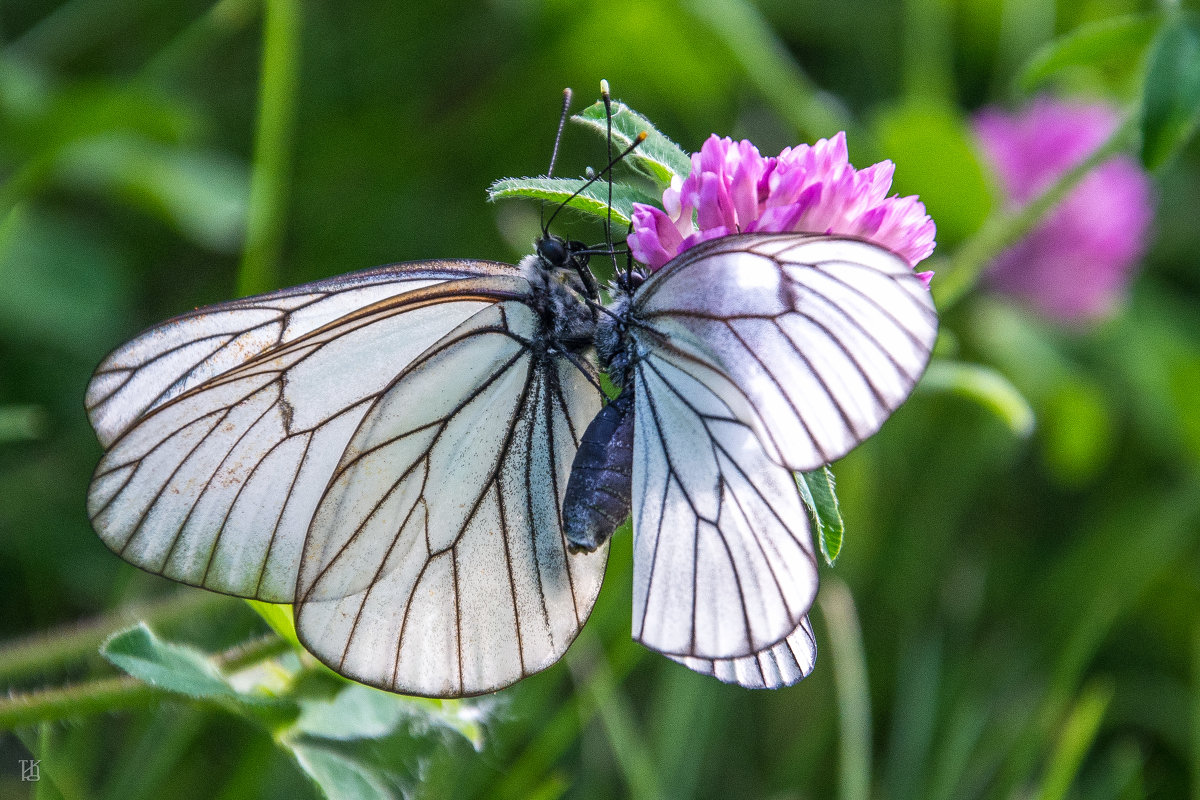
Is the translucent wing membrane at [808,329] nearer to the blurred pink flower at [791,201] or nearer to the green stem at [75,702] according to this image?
the blurred pink flower at [791,201]

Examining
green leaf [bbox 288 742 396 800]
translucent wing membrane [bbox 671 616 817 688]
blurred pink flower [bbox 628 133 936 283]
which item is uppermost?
blurred pink flower [bbox 628 133 936 283]

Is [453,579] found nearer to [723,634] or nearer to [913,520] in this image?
[723,634]

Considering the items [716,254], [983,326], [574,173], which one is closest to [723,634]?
[716,254]

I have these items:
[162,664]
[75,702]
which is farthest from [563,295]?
[75,702]

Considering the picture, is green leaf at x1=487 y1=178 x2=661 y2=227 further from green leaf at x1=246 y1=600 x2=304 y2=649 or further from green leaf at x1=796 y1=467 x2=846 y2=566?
green leaf at x1=246 y1=600 x2=304 y2=649

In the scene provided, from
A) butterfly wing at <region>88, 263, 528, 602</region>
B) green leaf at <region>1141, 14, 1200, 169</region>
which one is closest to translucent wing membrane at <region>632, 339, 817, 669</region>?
butterfly wing at <region>88, 263, 528, 602</region>

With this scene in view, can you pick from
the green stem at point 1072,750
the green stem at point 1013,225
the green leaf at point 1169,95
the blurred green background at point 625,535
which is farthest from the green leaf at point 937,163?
the green stem at point 1072,750
